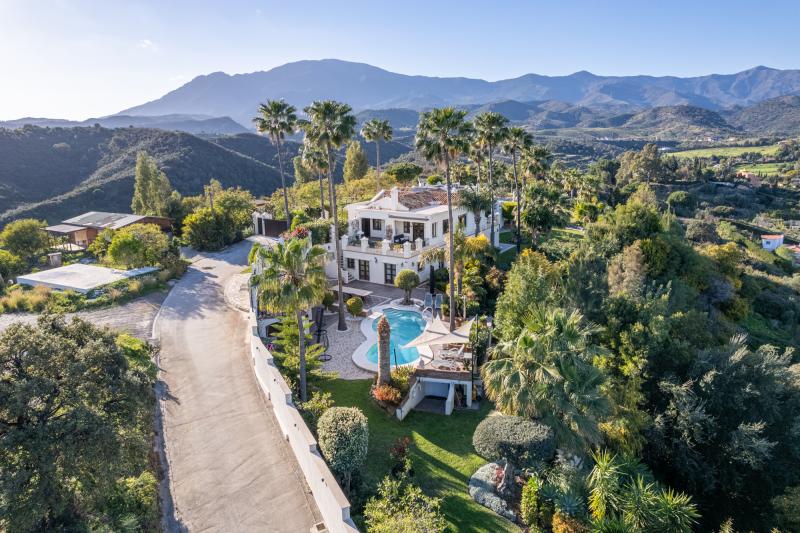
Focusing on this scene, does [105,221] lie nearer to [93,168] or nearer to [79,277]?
[79,277]

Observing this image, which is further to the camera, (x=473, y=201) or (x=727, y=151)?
(x=727, y=151)

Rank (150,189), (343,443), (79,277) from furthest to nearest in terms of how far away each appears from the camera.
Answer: (150,189), (79,277), (343,443)

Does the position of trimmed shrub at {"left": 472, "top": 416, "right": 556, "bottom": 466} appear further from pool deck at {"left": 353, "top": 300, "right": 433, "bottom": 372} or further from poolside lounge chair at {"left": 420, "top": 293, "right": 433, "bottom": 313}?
poolside lounge chair at {"left": 420, "top": 293, "right": 433, "bottom": 313}

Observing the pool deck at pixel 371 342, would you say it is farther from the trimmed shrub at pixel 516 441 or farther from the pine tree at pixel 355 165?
the pine tree at pixel 355 165

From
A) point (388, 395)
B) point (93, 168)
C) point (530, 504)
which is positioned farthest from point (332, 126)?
point (93, 168)

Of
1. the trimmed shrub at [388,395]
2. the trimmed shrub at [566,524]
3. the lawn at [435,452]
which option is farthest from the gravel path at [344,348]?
the trimmed shrub at [566,524]

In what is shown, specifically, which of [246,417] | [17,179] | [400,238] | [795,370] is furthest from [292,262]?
[17,179]

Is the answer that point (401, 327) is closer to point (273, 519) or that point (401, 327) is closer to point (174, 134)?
point (273, 519)
